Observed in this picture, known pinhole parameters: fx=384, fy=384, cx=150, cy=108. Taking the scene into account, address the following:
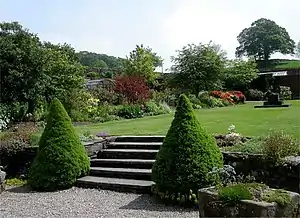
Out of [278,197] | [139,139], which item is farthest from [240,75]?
[278,197]

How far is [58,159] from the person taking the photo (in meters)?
6.60

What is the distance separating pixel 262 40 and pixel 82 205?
99.6 feet

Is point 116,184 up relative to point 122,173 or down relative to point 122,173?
down

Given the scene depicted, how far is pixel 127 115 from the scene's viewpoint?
15.7m

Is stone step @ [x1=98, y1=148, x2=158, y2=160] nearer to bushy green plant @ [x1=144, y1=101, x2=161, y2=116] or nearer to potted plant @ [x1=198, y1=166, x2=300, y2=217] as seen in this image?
potted plant @ [x1=198, y1=166, x2=300, y2=217]

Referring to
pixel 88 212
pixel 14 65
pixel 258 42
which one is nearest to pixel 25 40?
pixel 14 65

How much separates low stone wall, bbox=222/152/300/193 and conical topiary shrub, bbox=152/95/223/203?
0.43 meters

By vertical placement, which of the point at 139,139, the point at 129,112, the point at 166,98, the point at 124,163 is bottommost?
the point at 124,163

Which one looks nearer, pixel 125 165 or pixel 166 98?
pixel 125 165

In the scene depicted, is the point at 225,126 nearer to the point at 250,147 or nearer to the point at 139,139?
the point at 139,139

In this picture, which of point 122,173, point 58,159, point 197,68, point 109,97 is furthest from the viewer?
point 197,68

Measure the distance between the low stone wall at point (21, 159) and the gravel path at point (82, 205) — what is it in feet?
4.04

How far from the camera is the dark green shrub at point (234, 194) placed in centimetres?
352

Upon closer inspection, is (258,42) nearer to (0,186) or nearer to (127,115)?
(127,115)
